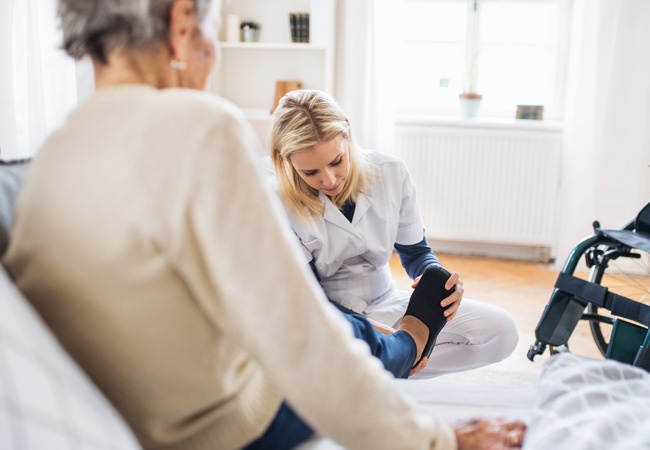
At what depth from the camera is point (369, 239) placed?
1845 mm

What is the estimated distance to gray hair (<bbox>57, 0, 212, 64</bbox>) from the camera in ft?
2.31

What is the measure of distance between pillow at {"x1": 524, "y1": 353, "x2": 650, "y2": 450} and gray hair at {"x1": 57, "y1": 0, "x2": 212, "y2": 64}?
2.14 ft

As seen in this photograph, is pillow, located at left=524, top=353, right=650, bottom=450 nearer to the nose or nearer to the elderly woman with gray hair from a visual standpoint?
the elderly woman with gray hair

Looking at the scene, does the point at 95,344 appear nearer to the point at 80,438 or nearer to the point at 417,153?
the point at 80,438

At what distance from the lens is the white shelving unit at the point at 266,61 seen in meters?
3.92

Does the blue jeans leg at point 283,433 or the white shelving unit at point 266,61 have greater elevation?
the white shelving unit at point 266,61

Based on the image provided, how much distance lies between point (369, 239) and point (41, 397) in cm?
132

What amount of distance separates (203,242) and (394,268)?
10.5 ft

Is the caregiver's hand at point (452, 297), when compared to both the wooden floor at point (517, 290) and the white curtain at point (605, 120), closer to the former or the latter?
the wooden floor at point (517, 290)

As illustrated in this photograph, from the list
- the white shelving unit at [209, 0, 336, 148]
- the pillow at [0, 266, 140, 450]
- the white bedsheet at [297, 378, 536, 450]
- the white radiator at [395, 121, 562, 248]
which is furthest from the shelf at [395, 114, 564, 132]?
the pillow at [0, 266, 140, 450]

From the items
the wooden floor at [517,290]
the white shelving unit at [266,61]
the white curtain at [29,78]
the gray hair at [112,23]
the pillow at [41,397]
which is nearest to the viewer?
the pillow at [41,397]

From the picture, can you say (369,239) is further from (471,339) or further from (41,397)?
(41,397)

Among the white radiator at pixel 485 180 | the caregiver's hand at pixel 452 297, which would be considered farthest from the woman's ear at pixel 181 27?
the white radiator at pixel 485 180

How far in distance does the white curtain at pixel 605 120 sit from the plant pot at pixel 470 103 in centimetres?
50
